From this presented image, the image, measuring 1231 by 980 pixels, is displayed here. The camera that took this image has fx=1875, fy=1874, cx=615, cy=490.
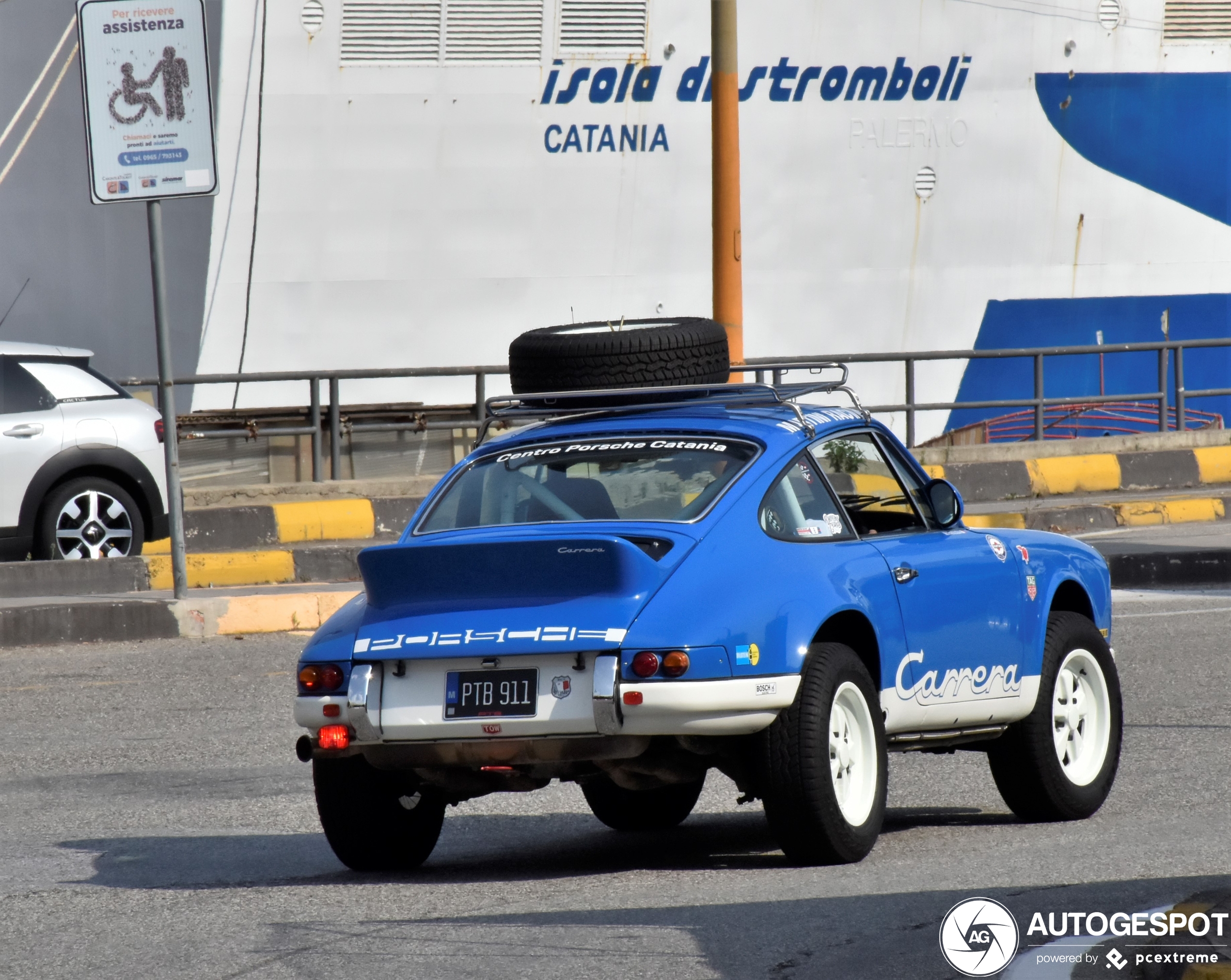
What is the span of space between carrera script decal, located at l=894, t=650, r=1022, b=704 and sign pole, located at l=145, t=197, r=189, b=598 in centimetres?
653

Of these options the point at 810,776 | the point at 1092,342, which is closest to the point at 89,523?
the point at 810,776

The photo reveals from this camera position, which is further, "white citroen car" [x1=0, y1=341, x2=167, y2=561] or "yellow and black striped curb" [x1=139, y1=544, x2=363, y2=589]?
"yellow and black striped curb" [x1=139, y1=544, x2=363, y2=589]

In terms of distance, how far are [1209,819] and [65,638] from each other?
773 cm

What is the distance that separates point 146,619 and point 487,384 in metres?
7.64

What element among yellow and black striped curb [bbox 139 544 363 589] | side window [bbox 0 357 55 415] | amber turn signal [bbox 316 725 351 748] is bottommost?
yellow and black striped curb [bbox 139 544 363 589]

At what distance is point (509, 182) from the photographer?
19.9m

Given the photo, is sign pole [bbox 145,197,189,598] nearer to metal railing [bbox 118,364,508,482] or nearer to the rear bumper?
metal railing [bbox 118,364,508,482]

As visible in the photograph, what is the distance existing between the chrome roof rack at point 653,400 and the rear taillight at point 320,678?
1238 millimetres

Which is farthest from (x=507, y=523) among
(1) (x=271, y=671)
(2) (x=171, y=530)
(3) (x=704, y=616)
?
(2) (x=171, y=530)

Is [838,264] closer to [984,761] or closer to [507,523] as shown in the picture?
[984,761]

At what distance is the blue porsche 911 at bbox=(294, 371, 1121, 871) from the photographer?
17.4 feet

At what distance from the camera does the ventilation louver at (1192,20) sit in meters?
22.6

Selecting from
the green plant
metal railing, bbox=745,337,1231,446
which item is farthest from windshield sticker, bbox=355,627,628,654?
metal railing, bbox=745,337,1231,446

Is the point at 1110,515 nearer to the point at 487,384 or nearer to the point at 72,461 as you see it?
the point at 487,384
